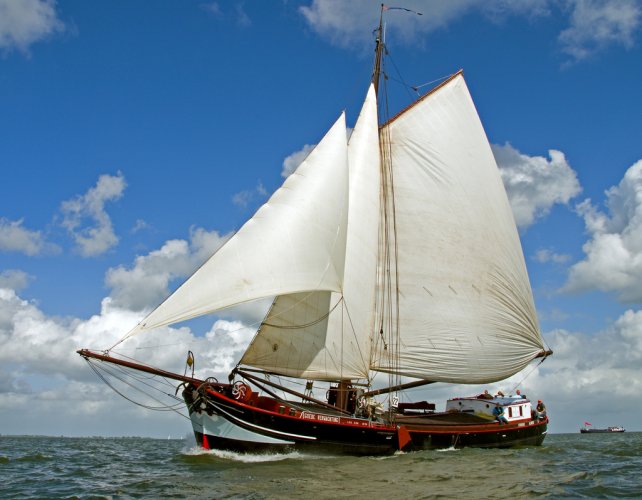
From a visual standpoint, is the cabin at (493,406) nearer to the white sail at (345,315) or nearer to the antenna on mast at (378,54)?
the white sail at (345,315)

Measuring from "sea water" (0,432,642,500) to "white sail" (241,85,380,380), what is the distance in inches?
199

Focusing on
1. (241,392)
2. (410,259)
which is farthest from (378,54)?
(241,392)

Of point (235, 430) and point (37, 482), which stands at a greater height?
point (235, 430)

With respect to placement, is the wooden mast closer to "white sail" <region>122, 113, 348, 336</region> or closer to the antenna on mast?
the antenna on mast

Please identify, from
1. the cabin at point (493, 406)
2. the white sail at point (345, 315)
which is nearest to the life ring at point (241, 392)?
the white sail at point (345, 315)

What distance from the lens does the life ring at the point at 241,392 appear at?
28.2 metres

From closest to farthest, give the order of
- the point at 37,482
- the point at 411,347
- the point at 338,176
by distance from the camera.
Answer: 1. the point at 37,482
2. the point at 338,176
3. the point at 411,347

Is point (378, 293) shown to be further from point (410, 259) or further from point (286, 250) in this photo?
point (286, 250)

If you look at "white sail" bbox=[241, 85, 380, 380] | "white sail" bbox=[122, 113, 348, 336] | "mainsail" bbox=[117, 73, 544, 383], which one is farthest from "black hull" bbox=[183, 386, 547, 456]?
"white sail" bbox=[122, 113, 348, 336]

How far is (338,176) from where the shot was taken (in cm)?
3098

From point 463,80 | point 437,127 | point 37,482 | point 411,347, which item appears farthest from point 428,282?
point 37,482

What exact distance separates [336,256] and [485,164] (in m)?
16.0

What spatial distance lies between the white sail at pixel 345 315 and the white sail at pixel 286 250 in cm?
325

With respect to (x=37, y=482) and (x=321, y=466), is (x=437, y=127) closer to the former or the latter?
(x=321, y=466)
